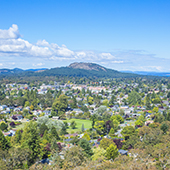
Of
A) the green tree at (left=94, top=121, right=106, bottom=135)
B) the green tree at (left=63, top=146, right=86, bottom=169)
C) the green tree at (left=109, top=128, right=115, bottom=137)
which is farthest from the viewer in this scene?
the green tree at (left=94, top=121, right=106, bottom=135)

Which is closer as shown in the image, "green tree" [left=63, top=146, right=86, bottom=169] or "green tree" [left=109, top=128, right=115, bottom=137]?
"green tree" [left=63, top=146, right=86, bottom=169]

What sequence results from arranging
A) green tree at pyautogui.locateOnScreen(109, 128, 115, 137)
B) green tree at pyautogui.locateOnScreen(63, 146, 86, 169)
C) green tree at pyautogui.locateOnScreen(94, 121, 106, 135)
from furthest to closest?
green tree at pyautogui.locateOnScreen(94, 121, 106, 135) < green tree at pyautogui.locateOnScreen(109, 128, 115, 137) < green tree at pyautogui.locateOnScreen(63, 146, 86, 169)

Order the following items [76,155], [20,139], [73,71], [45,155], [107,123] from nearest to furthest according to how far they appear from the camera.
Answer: [76,155]
[45,155]
[20,139]
[107,123]
[73,71]

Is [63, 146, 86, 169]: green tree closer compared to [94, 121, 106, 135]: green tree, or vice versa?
[63, 146, 86, 169]: green tree

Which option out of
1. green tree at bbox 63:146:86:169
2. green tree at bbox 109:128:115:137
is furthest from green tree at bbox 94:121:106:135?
green tree at bbox 63:146:86:169

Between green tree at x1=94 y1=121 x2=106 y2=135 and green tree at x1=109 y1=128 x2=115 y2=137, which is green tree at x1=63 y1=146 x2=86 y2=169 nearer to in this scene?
green tree at x1=109 y1=128 x2=115 y2=137

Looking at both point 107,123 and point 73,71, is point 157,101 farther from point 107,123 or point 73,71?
point 73,71

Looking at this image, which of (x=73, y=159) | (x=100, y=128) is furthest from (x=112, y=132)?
(x=73, y=159)

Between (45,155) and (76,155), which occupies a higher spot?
(76,155)

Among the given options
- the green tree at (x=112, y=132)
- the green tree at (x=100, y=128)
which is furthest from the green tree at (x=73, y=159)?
the green tree at (x=100, y=128)

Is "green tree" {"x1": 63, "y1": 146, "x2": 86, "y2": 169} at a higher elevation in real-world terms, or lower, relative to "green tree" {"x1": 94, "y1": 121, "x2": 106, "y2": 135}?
higher

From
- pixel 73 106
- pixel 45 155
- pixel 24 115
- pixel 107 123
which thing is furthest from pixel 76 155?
pixel 73 106
